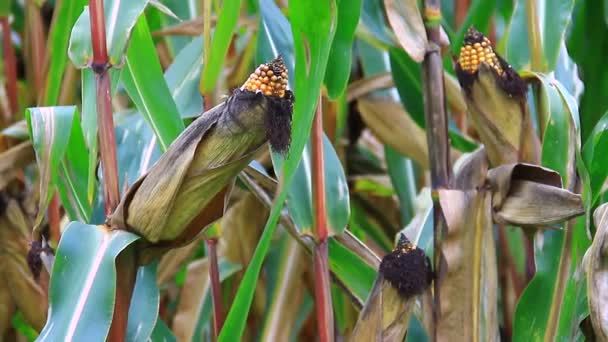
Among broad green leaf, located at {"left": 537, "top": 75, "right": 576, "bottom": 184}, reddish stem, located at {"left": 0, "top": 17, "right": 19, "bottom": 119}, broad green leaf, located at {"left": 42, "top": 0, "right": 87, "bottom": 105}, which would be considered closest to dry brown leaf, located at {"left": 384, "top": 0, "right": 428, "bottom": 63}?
broad green leaf, located at {"left": 537, "top": 75, "right": 576, "bottom": 184}

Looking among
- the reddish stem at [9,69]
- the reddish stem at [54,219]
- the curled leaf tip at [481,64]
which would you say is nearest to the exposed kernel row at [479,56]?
the curled leaf tip at [481,64]

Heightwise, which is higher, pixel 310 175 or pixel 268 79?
pixel 268 79

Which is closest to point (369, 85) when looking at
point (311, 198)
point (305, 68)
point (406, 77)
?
point (406, 77)

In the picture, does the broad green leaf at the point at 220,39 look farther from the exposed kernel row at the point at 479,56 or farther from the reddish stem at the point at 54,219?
the reddish stem at the point at 54,219

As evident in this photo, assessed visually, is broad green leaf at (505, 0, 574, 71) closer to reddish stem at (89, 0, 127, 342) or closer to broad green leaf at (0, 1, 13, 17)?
reddish stem at (89, 0, 127, 342)

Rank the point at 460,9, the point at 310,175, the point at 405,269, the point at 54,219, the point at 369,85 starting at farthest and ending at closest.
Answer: the point at 460,9, the point at 369,85, the point at 54,219, the point at 310,175, the point at 405,269

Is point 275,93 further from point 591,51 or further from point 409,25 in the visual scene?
point 591,51
